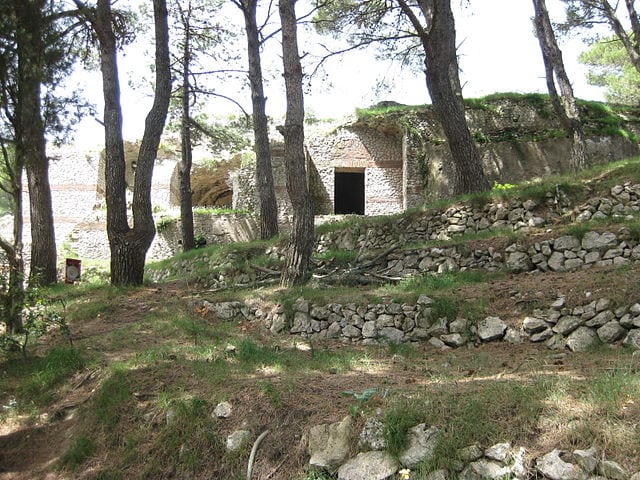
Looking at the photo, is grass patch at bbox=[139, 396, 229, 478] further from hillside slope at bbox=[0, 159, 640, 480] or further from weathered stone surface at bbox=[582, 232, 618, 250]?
weathered stone surface at bbox=[582, 232, 618, 250]

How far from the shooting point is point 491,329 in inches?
239

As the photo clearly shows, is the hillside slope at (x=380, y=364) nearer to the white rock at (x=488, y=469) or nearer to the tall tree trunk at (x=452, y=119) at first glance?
the white rock at (x=488, y=469)

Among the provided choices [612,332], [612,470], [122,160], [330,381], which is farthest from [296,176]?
[612,470]

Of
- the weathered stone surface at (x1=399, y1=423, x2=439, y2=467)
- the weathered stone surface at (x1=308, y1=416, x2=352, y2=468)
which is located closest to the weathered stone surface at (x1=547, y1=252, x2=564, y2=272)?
the weathered stone surface at (x1=399, y1=423, x2=439, y2=467)

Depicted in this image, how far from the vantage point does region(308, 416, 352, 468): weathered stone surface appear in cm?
388

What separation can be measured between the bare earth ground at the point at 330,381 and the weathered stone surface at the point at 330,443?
10cm

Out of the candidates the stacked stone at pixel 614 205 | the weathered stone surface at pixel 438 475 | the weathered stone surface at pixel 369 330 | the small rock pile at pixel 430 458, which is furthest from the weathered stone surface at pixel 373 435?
the stacked stone at pixel 614 205

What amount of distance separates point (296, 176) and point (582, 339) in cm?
492

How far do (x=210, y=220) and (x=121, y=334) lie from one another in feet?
35.2

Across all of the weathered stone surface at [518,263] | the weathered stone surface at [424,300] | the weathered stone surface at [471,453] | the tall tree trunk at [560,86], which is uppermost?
the tall tree trunk at [560,86]

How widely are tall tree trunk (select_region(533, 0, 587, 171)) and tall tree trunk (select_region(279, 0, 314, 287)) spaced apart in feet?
24.6

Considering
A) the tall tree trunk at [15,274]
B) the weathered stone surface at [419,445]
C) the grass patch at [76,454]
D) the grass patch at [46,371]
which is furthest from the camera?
the tall tree trunk at [15,274]

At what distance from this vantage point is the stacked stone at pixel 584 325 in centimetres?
531

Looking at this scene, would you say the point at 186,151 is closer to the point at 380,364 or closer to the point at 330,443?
the point at 380,364
